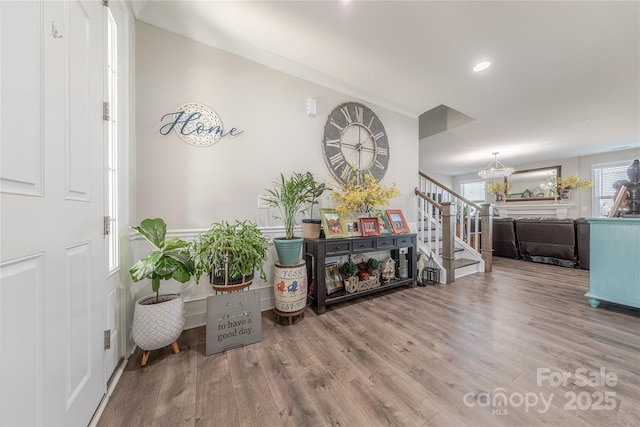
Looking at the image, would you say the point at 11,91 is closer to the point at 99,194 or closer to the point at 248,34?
the point at 99,194

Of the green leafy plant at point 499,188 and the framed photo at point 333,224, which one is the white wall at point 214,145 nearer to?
the framed photo at point 333,224

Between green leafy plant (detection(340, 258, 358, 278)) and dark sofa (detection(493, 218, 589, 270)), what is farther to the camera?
dark sofa (detection(493, 218, 589, 270))

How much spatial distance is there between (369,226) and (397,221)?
0.53 m

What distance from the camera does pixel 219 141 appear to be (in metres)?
2.12

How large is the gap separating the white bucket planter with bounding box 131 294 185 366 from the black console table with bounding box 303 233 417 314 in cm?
122

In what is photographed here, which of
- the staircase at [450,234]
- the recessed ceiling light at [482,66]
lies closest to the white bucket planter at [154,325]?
the staircase at [450,234]

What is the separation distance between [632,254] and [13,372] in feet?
13.6

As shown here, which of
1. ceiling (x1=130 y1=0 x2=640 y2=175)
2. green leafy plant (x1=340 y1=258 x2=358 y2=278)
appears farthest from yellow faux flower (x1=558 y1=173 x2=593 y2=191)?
green leafy plant (x1=340 y1=258 x2=358 y2=278)

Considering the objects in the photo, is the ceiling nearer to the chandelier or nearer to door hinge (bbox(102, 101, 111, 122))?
door hinge (bbox(102, 101, 111, 122))

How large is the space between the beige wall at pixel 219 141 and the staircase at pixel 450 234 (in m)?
1.73

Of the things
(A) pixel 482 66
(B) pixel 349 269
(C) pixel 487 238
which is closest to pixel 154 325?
(B) pixel 349 269

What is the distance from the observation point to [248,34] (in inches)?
82.0

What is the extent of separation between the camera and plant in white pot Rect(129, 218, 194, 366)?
1.45 metres

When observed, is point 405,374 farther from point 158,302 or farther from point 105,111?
point 105,111
